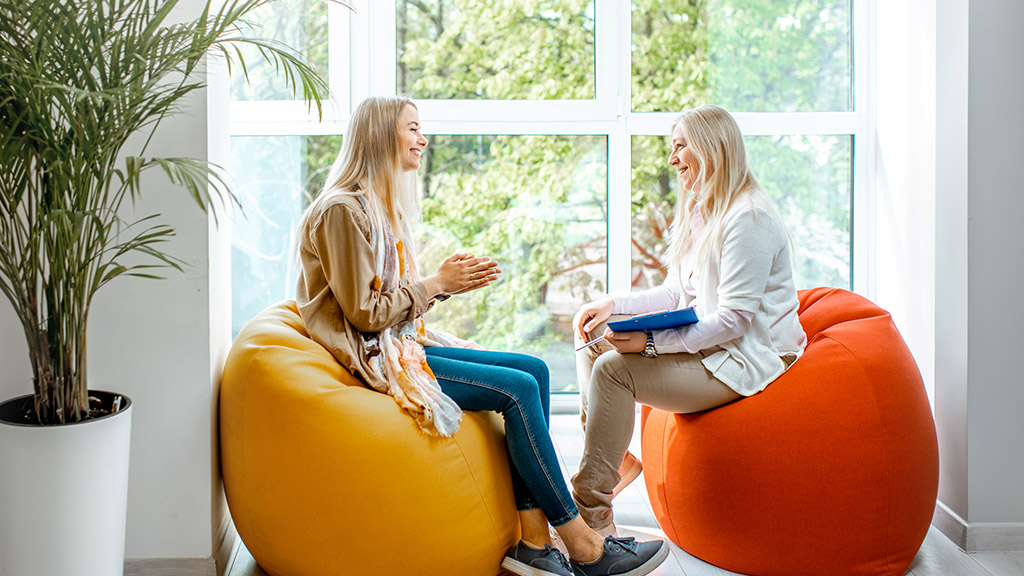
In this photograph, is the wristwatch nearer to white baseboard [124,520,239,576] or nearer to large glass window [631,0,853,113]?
white baseboard [124,520,239,576]

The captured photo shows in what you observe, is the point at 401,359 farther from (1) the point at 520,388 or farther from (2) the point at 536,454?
(2) the point at 536,454

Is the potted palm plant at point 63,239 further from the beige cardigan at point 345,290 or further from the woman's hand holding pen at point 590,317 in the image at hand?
the woman's hand holding pen at point 590,317

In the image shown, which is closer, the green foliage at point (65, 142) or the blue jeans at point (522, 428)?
the green foliage at point (65, 142)

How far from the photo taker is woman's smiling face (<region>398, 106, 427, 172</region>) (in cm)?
226

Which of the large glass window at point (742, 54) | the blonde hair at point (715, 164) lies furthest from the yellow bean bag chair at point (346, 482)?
the large glass window at point (742, 54)

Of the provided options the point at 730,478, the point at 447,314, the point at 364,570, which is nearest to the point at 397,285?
the point at 364,570

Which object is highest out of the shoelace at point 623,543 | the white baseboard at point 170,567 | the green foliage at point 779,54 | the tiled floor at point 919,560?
the green foliage at point 779,54

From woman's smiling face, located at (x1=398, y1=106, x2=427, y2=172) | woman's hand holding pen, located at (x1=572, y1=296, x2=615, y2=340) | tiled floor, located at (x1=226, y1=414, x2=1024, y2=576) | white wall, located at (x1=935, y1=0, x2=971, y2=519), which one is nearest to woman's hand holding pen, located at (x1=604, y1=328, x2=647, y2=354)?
woman's hand holding pen, located at (x1=572, y1=296, x2=615, y2=340)

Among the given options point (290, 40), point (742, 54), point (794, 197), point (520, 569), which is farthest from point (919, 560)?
point (290, 40)

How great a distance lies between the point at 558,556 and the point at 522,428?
340 mm

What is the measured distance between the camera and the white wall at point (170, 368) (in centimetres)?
203

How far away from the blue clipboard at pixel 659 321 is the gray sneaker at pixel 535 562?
61cm

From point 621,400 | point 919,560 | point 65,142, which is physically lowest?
point 919,560

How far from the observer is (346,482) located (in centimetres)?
188
